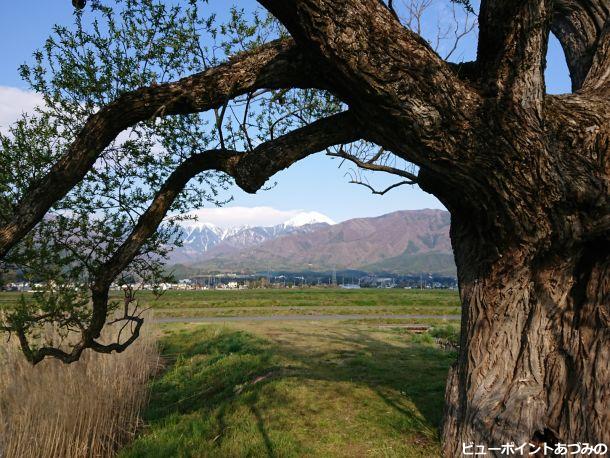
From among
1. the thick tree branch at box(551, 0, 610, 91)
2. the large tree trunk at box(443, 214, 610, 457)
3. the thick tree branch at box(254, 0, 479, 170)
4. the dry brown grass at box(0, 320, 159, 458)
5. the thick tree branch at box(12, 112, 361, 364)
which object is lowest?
the dry brown grass at box(0, 320, 159, 458)

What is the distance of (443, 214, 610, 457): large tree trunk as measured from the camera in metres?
6.30

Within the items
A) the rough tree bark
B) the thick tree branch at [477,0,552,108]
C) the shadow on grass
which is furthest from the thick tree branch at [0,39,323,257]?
the shadow on grass

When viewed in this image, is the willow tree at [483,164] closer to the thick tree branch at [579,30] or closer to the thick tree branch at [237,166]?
the thick tree branch at [237,166]

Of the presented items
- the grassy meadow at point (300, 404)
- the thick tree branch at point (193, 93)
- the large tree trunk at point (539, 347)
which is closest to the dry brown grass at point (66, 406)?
the grassy meadow at point (300, 404)

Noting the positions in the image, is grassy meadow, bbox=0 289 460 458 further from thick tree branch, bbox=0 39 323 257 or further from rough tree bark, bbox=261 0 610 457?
thick tree branch, bbox=0 39 323 257

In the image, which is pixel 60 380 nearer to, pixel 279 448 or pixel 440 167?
pixel 279 448

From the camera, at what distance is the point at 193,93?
21.1ft

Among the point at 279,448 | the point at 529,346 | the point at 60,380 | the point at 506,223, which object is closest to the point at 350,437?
the point at 279,448

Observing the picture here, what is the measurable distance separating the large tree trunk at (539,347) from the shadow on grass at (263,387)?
76.6 inches

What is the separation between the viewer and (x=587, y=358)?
6.39m

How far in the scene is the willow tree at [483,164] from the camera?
5375mm

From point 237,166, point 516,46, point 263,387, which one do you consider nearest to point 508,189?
point 516,46

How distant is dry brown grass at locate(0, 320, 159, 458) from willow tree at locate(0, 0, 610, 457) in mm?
3062

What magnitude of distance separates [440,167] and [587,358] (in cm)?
332
